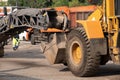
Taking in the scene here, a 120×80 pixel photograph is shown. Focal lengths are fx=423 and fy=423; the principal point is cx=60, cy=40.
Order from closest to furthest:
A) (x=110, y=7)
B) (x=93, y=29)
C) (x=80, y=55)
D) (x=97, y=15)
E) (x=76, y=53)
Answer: (x=110, y=7), (x=93, y=29), (x=80, y=55), (x=97, y=15), (x=76, y=53)

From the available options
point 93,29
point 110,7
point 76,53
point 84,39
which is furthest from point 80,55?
point 110,7

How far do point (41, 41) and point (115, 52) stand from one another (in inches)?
152

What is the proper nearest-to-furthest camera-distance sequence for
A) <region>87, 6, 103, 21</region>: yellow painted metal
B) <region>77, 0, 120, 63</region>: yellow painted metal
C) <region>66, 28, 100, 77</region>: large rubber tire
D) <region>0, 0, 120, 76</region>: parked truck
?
1. <region>77, 0, 120, 63</region>: yellow painted metal
2. <region>0, 0, 120, 76</region>: parked truck
3. <region>66, 28, 100, 77</region>: large rubber tire
4. <region>87, 6, 103, 21</region>: yellow painted metal

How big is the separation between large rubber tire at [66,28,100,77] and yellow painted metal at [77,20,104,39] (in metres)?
0.18

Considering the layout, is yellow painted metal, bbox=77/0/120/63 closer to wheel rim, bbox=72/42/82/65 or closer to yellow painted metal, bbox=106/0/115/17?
yellow painted metal, bbox=106/0/115/17

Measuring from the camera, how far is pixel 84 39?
1229 centimetres

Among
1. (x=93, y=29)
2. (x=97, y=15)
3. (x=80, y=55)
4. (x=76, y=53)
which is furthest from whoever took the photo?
(x=76, y=53)

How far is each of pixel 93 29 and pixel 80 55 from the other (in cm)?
98

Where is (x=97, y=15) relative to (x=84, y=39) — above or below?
above

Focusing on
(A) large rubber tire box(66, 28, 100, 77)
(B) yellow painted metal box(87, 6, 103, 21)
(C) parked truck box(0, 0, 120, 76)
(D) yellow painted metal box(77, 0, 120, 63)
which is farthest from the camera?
(B) yellow painted metal box(87, 6, 103, 21)

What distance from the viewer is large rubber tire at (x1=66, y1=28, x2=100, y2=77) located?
1207 centimetres

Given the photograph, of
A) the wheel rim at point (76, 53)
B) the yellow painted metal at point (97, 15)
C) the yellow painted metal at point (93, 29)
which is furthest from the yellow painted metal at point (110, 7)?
the wheel rim at point (76, 53)

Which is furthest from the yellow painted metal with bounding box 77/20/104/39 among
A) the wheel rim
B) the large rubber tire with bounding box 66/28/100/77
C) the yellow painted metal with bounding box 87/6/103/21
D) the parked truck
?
the wheel rim

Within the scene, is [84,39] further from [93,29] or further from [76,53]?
[76,53]
